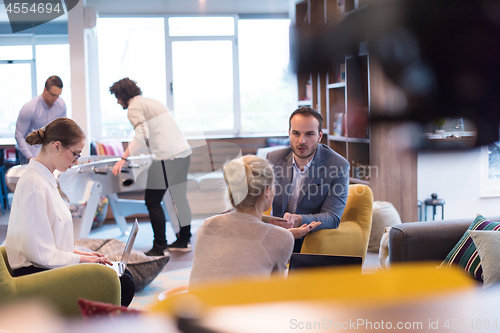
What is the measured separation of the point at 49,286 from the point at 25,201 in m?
0.24

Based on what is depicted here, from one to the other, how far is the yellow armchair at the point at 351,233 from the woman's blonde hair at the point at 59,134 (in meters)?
0.90

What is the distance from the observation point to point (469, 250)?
1.59 m

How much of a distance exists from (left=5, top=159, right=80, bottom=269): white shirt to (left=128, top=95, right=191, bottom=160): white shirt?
0.99 metres

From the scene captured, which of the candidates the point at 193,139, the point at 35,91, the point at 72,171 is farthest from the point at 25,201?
the point at 35,91

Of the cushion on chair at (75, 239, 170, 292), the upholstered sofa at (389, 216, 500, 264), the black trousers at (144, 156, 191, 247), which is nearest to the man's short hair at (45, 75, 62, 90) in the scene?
the black trousers at (144, 156, 191, 247)

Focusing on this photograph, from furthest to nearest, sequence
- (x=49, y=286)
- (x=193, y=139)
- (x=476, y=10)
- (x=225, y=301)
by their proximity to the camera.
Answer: (x=193, y=139) < (x=49, y=286) < (x=225, y=301) < (x=476, y=10)

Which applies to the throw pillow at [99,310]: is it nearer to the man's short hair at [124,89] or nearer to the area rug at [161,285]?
the area rug at [161,285]

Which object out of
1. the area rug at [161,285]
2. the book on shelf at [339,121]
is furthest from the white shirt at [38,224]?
the book on shelf at [339,121]

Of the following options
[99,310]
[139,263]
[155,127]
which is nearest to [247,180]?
[99,310]

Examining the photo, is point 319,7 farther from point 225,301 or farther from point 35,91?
point 35,91

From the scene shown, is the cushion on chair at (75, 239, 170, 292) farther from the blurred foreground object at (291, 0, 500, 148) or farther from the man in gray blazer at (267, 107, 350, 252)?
Answer: the blurred foreground object at (291, 0, 500, 148)

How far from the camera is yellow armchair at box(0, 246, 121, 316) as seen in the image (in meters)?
1.12

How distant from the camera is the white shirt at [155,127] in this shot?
234cm

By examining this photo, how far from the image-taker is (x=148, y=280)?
2211mm
